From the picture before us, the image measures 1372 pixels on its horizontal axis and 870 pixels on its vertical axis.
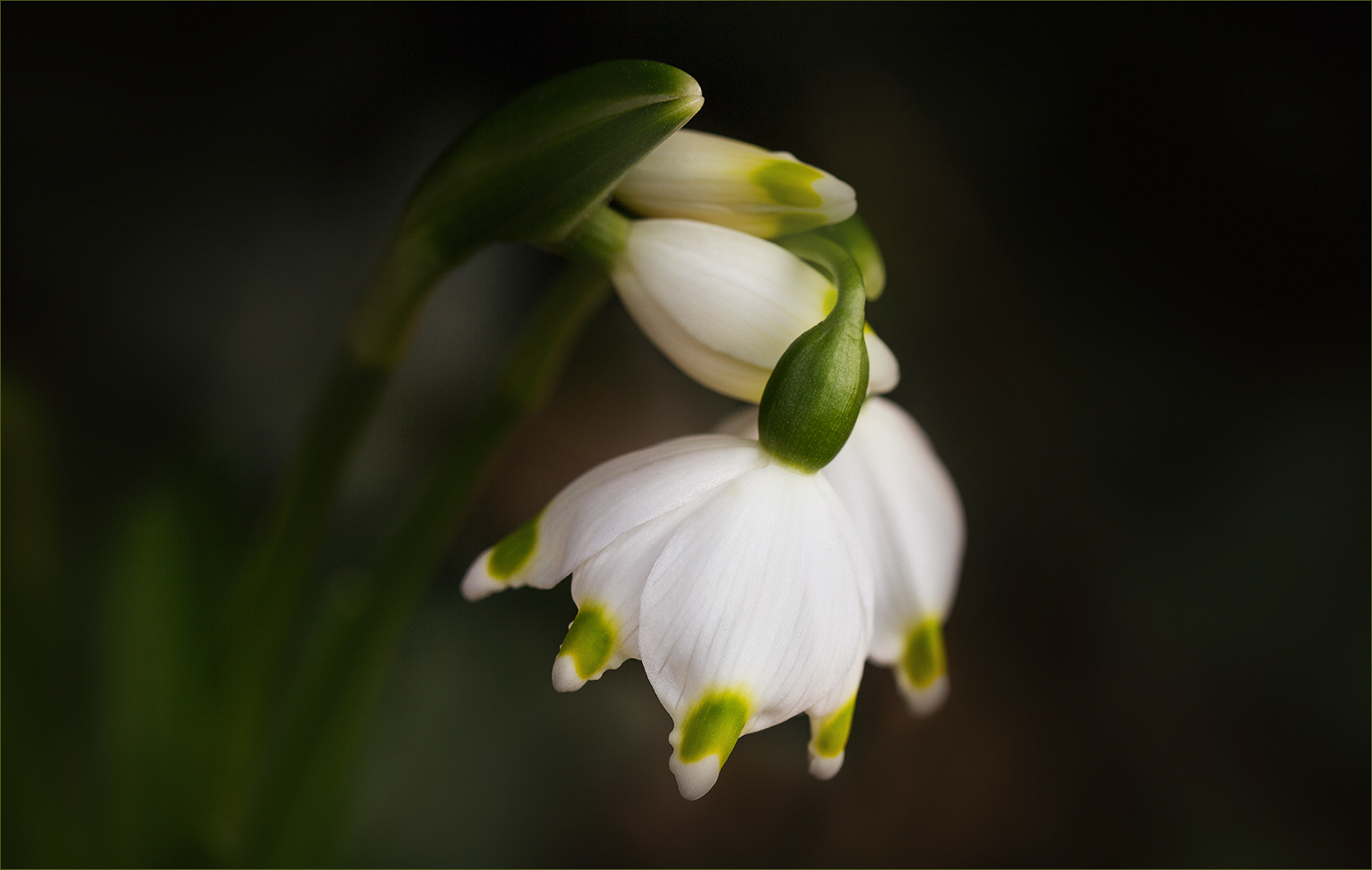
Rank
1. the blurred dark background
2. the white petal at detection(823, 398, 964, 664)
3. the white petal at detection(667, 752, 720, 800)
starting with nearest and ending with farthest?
the white petal at detection(667, 752, 720, 800)
the white petal at detection(823, 398, 964, 664)
the blurred dark background

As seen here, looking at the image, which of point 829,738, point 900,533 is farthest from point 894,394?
point 829,738

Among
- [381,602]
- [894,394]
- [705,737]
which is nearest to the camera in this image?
[705,737]

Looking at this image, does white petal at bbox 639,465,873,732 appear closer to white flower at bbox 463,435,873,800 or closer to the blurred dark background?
white flower at bbox 463,435,873,800

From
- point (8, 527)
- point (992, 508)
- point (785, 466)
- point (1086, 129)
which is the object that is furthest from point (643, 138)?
point (992, 508)

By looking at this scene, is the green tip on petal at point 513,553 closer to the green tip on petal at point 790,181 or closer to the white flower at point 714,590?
the white flower at point 714,590

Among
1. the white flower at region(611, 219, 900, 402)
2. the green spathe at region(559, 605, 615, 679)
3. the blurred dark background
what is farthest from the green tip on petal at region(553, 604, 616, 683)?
the blurred dark background

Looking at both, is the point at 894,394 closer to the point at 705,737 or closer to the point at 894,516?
the point at 894,516
